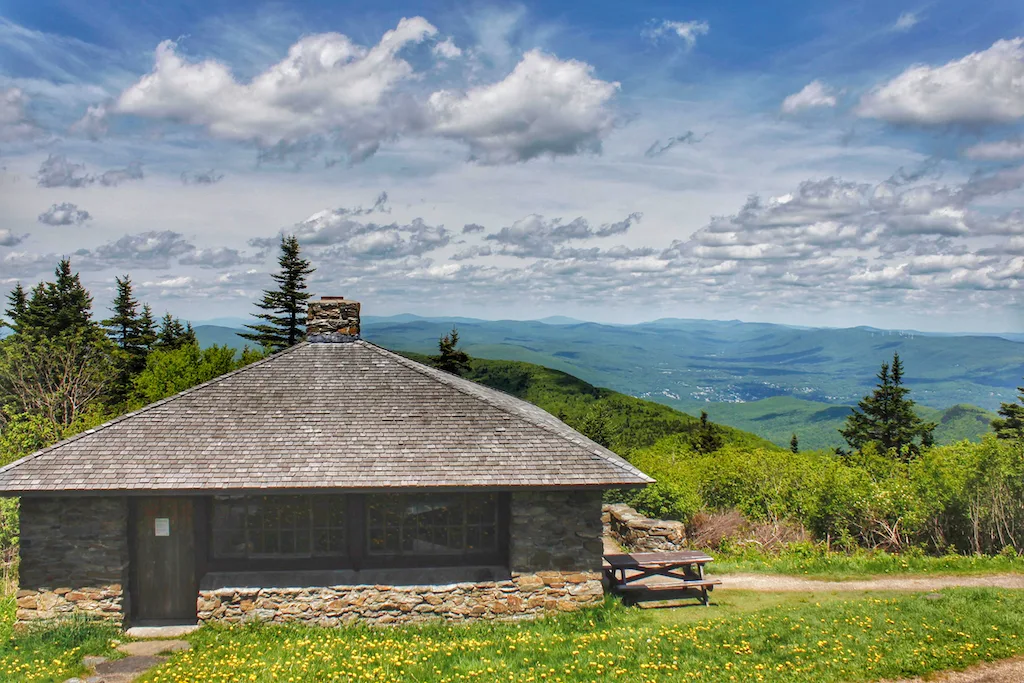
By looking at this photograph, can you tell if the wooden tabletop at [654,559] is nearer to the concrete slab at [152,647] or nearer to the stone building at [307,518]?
the stone building at [307,518]

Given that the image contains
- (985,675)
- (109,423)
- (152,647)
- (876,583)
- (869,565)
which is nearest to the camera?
(985,675)

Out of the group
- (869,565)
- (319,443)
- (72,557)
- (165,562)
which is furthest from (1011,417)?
(72,557)

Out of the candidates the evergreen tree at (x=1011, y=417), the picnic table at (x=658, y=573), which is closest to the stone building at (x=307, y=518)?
the picnic table at (x=658, y=573)

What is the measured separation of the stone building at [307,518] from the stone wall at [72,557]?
2cm

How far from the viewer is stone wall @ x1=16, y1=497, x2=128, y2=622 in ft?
38.5

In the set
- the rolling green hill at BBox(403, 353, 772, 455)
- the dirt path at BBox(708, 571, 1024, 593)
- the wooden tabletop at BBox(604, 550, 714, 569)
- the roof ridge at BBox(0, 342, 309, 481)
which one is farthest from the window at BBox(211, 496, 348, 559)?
the rolling green hill at BBox(403, 353, 772, 455)

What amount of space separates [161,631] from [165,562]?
1.09m

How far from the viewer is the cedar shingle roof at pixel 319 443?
1183cm

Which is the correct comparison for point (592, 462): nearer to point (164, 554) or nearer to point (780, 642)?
point (780, 642)

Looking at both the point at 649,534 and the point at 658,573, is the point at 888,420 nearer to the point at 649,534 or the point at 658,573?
the point at 649,534

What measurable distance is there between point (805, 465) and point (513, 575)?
35.9 feet

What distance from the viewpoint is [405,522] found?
42.2 ft

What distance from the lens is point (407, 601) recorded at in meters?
12.3

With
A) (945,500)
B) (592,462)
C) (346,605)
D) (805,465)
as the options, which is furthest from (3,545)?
(945,500)
